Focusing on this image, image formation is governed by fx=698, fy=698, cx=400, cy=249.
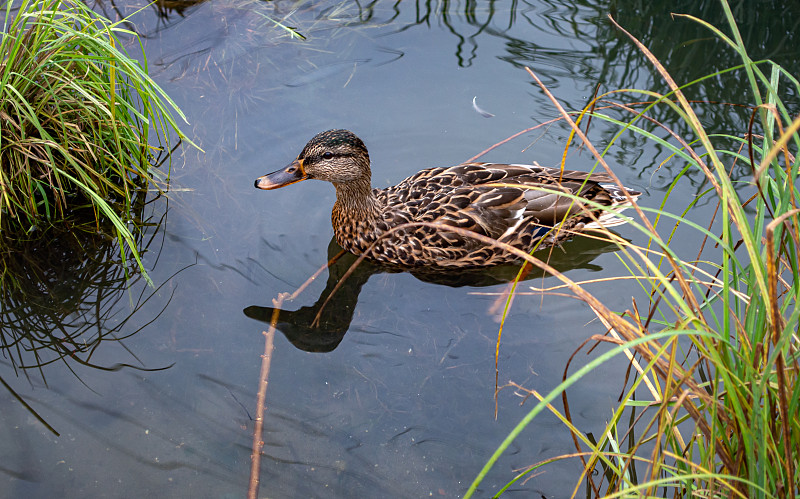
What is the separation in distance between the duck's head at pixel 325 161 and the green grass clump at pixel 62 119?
72 cm

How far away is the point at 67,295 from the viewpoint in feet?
13.3

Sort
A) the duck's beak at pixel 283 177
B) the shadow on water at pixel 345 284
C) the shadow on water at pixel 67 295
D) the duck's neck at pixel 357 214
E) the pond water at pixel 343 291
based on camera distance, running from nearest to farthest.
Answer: the pond water at pixel 343 291
the shadow on water at pixel 67 295
the shadow on water at pixel 345 284
the duck's beak at pixel 283 177
the duck's neck at pixel 357 214

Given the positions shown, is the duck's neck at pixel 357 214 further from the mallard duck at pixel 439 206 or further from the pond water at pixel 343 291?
the pond water at pixel 343 291

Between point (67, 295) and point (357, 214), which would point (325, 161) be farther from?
point (67, 295)

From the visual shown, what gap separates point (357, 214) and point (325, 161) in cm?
44

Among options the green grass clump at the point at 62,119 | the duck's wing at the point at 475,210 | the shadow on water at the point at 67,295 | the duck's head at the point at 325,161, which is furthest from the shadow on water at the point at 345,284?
the green grass clump at the point at 62,119

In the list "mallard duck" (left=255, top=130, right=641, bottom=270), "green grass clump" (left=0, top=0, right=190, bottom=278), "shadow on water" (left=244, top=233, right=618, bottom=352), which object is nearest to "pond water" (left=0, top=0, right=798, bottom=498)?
"shadow on water" (left=244, top=233, right=618, bottom=352)

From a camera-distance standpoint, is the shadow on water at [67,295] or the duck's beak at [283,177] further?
the duck's beak at [283,177]

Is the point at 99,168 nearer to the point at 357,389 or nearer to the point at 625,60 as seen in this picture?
the point at 357,389

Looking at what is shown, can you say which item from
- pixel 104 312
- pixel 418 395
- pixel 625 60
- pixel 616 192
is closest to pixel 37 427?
pixel 104 312

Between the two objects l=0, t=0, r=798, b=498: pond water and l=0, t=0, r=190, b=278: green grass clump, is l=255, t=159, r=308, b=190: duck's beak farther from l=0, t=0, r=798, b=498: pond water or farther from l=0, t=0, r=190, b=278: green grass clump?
l=0, t=0, r=190, b=278: green grass clump

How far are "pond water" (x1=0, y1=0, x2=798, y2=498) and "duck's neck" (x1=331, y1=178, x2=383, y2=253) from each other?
191 millimetres

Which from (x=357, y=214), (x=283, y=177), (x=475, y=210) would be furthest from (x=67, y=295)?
(x=475, y=210)

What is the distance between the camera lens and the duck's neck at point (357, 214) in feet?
15.1
